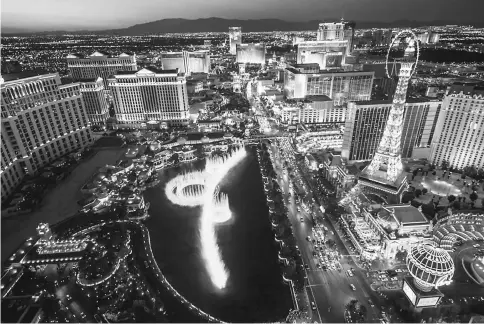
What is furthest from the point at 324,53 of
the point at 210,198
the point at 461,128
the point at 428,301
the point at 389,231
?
the point at 428,301

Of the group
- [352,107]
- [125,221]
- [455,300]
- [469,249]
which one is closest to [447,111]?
[352,107]

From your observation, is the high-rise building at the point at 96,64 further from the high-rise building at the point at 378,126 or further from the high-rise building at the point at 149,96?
the high-rise building at the point at 378,126

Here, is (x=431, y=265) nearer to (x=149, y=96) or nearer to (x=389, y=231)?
(x=389, y=231)

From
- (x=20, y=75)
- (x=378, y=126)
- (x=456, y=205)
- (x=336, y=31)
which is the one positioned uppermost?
(x=336, y=31)

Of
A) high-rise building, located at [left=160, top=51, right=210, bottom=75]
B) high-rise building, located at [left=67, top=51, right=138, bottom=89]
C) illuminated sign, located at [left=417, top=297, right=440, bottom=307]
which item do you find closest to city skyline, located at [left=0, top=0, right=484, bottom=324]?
illuminated sign, located at [left=417, top=297, right=440, bottom=307]

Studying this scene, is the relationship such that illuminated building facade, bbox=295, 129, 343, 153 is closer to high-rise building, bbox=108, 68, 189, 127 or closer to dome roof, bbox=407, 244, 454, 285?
high-rise building, bbox=108, 68, 189, 127

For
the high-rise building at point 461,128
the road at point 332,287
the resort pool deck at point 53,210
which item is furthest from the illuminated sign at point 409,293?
the resort pool deck at point 53,210
